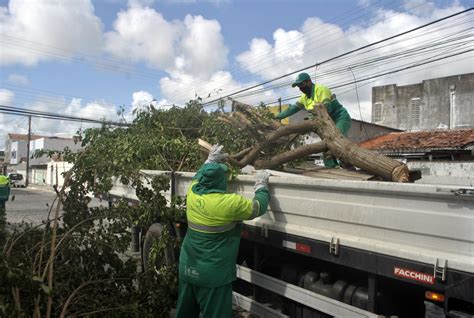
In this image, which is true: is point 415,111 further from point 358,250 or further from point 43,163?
point 43,163

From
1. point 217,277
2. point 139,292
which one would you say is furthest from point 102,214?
point 217,277

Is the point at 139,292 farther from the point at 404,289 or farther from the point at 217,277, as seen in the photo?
the point at 404,289

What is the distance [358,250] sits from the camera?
2.96m

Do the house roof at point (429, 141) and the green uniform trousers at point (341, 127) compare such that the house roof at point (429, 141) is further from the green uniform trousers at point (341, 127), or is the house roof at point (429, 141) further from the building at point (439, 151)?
the green uniform trousers at point (341, 127)

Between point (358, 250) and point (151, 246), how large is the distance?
297cm

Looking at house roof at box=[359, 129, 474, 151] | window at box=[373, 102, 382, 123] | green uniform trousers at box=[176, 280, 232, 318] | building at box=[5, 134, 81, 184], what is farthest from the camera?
building at box=[5, 134, 81, 184]

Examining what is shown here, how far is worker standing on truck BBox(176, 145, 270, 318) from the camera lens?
12.2ft

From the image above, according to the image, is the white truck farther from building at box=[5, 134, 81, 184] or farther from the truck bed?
building at box=[5, 134, 81, 184]

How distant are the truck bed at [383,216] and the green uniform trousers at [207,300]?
0.70 metres

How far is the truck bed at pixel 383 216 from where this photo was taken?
2416mm

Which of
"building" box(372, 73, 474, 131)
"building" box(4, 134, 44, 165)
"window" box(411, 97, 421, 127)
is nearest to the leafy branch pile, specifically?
"building" box(372, 73, 474, 131)

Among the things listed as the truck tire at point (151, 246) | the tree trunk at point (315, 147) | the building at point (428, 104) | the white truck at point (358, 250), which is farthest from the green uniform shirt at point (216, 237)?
the building at point (428, 104)

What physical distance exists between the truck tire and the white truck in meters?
1.00

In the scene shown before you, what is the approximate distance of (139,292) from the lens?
440cm
